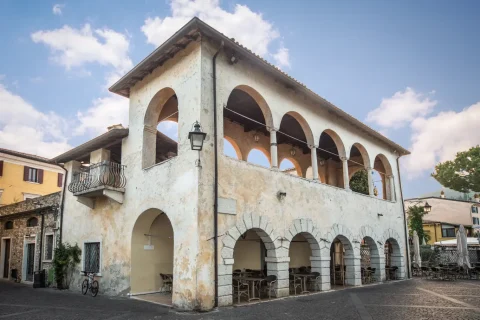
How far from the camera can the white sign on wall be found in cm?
972

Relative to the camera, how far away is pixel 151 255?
1209 centimetres

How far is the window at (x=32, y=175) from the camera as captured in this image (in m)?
25.5

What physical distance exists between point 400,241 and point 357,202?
14.3ft

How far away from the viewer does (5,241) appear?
68.3 feet

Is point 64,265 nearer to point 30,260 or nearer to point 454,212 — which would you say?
point 30,260

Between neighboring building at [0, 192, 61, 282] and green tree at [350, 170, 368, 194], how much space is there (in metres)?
15.7

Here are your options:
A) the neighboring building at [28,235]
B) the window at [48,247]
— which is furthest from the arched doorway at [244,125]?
the window at [48,247]

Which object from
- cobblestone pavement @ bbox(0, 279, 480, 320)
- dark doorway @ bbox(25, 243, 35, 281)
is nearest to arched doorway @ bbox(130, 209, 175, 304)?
cobblestone pavement @ bbox(0, 279, 480, 320)

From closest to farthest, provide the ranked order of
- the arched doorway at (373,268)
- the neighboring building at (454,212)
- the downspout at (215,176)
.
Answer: the downspout at (215,176), the arched doorway at (373,268), the neighboring building at (454,212)

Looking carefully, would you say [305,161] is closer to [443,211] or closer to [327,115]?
[327,115]

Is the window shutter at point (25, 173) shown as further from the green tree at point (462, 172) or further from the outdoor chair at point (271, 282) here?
the green tree at point (462, 172)

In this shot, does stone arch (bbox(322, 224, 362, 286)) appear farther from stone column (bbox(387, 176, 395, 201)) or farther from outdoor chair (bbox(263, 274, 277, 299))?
stone column (bbox(387, 176, 395, 201))

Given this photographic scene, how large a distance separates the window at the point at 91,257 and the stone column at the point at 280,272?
603cm

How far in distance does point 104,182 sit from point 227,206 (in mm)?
4424
